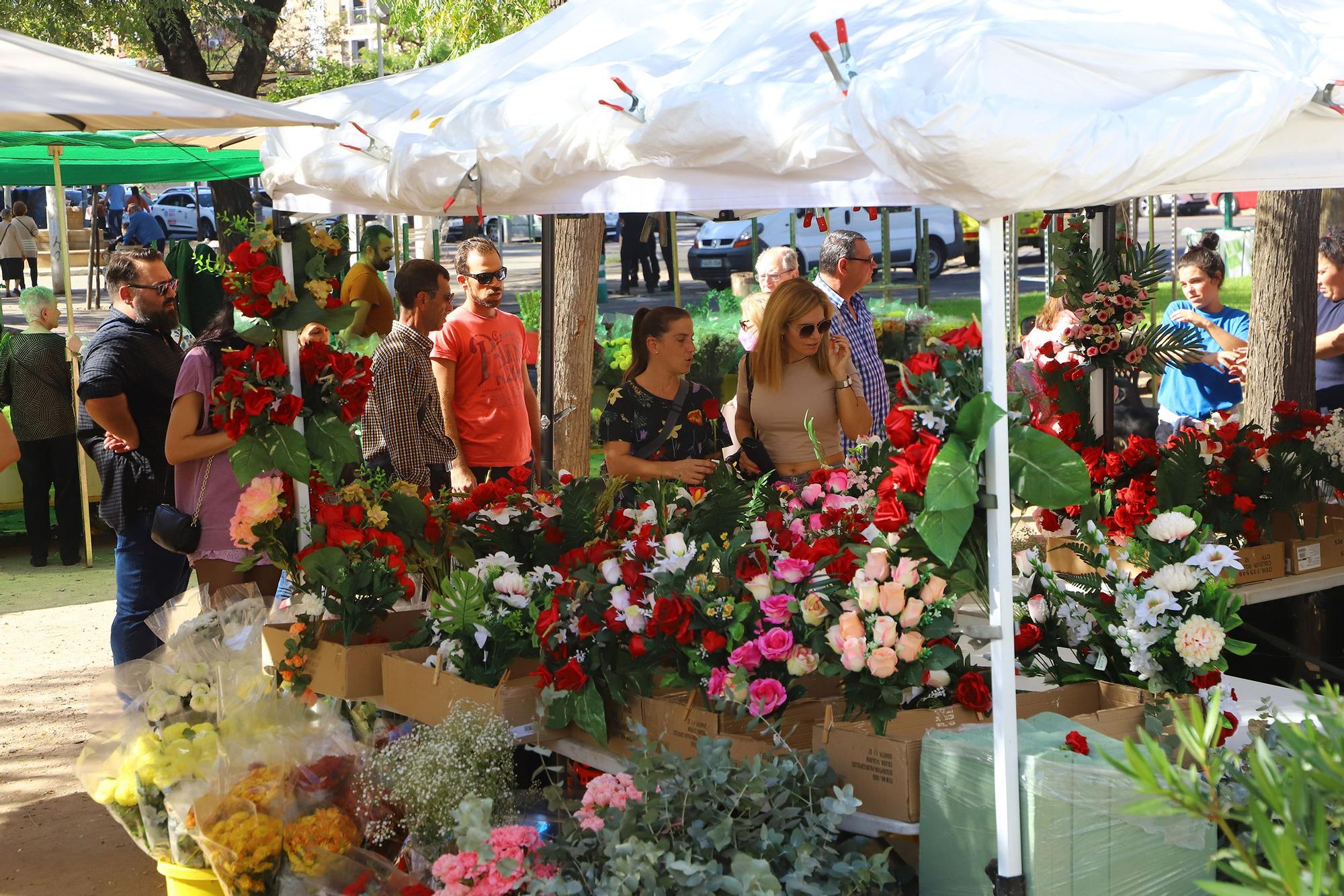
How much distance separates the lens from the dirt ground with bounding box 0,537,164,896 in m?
3.92

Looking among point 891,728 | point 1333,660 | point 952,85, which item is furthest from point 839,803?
point 1333,660

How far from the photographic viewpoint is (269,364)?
156 inches

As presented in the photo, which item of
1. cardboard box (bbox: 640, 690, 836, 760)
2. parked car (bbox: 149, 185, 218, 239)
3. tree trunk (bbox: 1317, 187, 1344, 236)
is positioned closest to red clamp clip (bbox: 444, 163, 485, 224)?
cardboard box (bbox: 640, 690, 836, 760)

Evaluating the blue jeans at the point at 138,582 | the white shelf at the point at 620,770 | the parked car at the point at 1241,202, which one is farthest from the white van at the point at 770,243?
the white shelf at the point at 620,770

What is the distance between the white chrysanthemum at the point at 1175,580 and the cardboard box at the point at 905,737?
0.23 meters

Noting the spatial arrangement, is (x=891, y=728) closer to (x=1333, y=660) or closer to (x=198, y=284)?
(x=1333, y=660)

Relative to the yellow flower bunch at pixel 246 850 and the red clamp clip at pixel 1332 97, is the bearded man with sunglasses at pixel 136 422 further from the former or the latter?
the red clamp clip at pixel 1332 97

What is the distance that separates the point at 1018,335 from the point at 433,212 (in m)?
6.42

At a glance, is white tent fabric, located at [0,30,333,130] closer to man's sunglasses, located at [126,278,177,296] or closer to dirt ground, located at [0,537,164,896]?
man's sunglasses, located at [126,278,177,296]

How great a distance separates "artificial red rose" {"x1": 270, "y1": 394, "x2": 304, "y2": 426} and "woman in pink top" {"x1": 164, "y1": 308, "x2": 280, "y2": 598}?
181 mm

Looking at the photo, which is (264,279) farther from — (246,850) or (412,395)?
(246,850)

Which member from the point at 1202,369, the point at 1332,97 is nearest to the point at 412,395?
the point at 1332,97

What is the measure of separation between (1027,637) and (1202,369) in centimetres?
403

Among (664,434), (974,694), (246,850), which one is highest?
(664,434)
